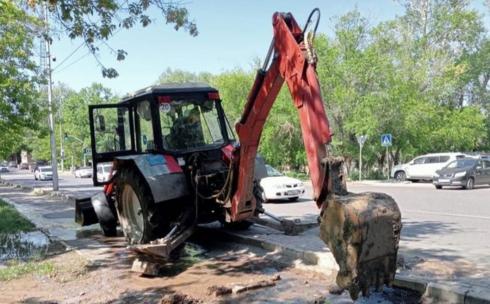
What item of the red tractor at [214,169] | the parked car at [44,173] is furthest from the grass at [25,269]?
the parked car at [44,173]

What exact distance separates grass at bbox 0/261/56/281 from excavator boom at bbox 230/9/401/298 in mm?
3697

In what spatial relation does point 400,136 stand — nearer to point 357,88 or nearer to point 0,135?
point 357,88

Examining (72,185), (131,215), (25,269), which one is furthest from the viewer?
(72,185)

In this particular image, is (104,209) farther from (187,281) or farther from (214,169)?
(187,281)

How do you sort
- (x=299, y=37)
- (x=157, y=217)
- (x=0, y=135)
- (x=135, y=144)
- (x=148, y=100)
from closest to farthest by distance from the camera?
(x=299, y=37) → (x=157, y=217) → (x=148, y=100) → (x=135, y=144) → (x=0, y=135)

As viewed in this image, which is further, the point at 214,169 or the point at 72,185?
the point at 72,185

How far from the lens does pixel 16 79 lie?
18578mm

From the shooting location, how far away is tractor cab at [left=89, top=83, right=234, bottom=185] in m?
9.05

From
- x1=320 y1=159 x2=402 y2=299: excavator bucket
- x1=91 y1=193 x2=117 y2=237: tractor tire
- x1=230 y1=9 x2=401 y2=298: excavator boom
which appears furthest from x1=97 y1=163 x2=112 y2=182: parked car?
x1=320 y1=159 x2=402 y2=299: excavator bucket

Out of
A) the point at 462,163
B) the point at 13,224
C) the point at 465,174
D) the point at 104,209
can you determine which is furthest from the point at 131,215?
the point at 462,163

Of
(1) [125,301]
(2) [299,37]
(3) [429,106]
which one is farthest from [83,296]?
(3) [429,106]

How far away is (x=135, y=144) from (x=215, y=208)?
2126mm

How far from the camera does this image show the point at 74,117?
71.4 meters

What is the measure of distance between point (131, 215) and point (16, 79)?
11.5 metres
